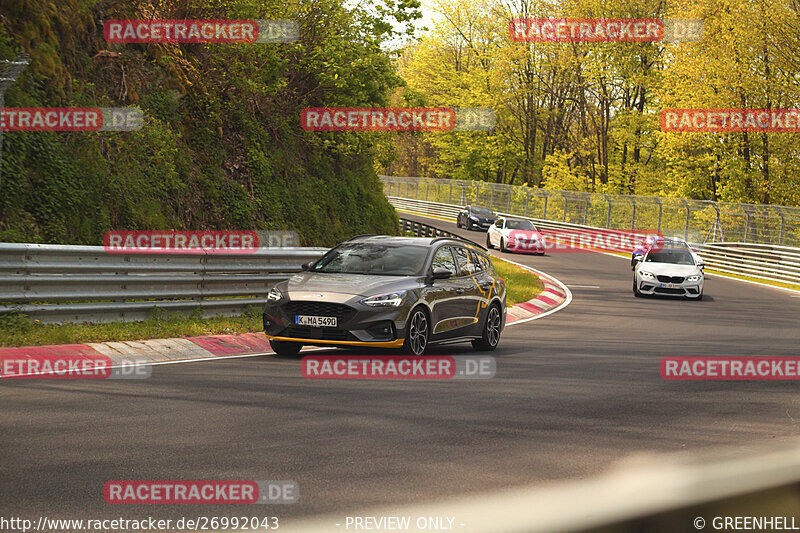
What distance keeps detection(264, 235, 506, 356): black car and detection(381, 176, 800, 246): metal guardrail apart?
106 feet

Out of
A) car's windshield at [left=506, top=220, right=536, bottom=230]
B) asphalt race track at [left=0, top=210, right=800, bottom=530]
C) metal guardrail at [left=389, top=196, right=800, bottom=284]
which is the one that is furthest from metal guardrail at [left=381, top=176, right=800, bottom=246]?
asphalt race track at [left=0, top=210, right=800, bottom=530]

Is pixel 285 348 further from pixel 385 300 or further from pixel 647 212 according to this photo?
pixel 647 212

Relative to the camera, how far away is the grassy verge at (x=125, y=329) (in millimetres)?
10891

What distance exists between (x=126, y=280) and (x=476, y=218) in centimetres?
4848

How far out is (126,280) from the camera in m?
12.9

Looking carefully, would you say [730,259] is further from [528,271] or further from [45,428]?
[45,428]

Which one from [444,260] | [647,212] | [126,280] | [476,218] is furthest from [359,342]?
[476,218]

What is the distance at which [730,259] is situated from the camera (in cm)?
4209

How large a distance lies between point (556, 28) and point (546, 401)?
209 ft

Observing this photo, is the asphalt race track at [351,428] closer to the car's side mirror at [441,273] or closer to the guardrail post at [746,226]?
the car's side mirror at [441,273]

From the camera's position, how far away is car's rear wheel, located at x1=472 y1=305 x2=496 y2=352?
45.1ft

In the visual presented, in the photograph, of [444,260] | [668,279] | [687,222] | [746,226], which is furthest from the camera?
[687,222]

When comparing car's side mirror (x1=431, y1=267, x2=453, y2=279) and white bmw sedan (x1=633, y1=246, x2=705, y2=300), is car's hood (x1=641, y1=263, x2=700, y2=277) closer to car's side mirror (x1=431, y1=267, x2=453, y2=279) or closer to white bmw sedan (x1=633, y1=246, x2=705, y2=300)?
white bmw sedan (x1=633, y1=246, x2=705, y2=300)

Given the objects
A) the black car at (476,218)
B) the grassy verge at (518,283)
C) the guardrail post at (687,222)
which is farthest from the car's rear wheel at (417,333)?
the black car at (476,218)
